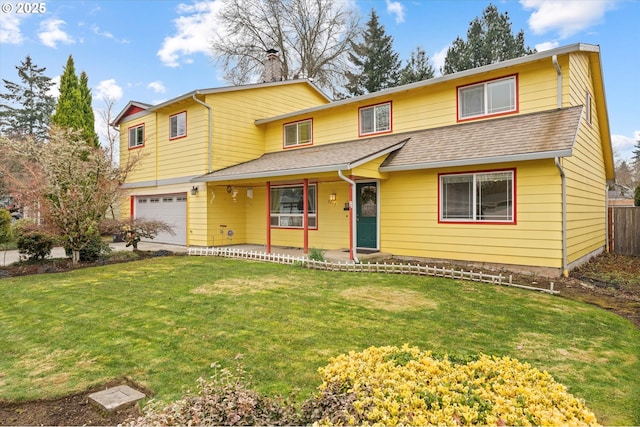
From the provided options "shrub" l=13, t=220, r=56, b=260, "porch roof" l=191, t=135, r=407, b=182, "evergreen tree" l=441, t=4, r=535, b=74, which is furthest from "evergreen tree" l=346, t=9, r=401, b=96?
"shrub" l=13, t=220, r=56, b=260

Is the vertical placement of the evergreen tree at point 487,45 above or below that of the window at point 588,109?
above

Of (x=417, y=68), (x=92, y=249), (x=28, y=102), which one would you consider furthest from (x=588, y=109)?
(x=28, y=102)

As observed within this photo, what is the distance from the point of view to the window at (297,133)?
45.5 ft

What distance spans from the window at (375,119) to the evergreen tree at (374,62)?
58.2 feet

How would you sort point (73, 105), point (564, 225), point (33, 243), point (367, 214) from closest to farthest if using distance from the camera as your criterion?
point (564, 225)
point (33, 243)
point (367, 214)
point (73, 105)

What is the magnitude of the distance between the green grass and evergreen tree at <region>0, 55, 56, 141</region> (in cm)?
3565

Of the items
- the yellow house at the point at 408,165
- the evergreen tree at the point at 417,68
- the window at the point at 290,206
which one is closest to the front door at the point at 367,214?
the yellow house at the point at 408,165

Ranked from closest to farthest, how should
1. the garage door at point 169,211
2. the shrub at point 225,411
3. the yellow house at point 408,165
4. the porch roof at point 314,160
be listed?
the shrub at point 225,411
the yellow house at point 408,165
the porch roof at point 314,160
the garage door at point 169,211

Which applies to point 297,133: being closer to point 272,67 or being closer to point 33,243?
point 272,67

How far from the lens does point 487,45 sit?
26.0 meters

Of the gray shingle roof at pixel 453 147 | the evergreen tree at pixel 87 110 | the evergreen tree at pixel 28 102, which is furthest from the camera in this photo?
the evergreen tree at pixel 28 102

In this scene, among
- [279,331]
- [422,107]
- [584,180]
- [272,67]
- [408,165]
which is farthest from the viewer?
[272,67]

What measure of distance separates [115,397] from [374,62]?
2952 cm

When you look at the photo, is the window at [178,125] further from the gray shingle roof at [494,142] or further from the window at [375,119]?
the gray shingle roof at [494,142]
